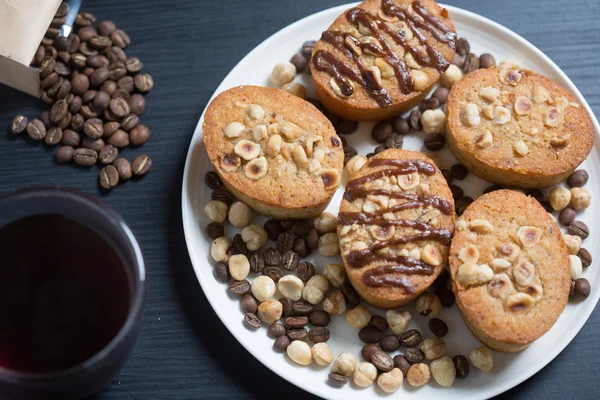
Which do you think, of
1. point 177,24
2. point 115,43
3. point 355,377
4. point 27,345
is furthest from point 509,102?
point 27,345

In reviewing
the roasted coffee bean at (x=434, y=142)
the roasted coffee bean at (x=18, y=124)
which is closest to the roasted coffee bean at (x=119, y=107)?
the roasted coffee bean at (x=18, y=124)

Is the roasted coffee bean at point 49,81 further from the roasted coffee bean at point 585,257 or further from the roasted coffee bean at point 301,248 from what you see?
the roasted coffee bean at point 585,257

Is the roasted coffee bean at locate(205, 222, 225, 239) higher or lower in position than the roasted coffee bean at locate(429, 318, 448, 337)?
higher

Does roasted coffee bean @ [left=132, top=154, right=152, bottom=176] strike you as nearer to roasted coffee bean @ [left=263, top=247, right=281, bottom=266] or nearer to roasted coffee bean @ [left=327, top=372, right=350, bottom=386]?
roasted coffee bean @ [left=263, top=247, right=281, bottom=266]

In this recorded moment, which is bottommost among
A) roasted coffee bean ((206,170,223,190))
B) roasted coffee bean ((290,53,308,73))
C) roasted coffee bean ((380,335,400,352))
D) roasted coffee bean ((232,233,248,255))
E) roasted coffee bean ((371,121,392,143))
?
roasted coffee bean ((380,335,400,352))

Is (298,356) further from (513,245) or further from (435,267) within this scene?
(513,245)

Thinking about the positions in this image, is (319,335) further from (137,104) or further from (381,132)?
(137,104)

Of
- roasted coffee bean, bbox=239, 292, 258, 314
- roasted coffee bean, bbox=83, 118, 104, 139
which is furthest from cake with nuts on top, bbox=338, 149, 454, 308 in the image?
roasted coffee bean, bbox=83, 118, 104, 139
